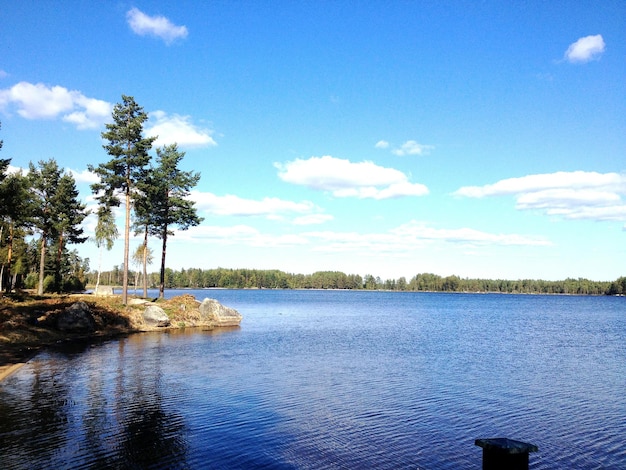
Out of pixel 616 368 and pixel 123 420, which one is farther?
pixel 616 368

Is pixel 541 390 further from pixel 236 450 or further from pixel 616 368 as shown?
pixel 236 450

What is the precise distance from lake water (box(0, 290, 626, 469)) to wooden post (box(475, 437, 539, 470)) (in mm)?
7991

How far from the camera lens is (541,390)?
23.8 m

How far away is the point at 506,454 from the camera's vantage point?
221 inches

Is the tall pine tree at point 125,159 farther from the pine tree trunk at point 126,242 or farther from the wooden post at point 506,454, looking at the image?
the wooden post at point 506,454

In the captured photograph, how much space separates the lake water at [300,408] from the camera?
13.5 metres

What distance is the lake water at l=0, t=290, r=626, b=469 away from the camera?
1345 centimetres

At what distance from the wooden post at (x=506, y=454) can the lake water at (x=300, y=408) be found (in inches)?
315

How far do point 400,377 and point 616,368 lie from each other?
53.4 ft

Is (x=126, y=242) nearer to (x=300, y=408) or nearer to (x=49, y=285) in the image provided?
(x=49, y=285)

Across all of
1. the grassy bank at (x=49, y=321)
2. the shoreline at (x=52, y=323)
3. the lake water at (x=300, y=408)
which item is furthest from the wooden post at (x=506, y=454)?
the grassy bank at (x=49, y=321)

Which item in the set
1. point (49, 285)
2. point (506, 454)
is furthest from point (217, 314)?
point (506, 454)

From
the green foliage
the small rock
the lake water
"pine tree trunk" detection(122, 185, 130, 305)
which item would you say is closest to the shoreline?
the small rock

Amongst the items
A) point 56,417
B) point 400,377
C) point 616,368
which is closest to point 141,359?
point 56,417
